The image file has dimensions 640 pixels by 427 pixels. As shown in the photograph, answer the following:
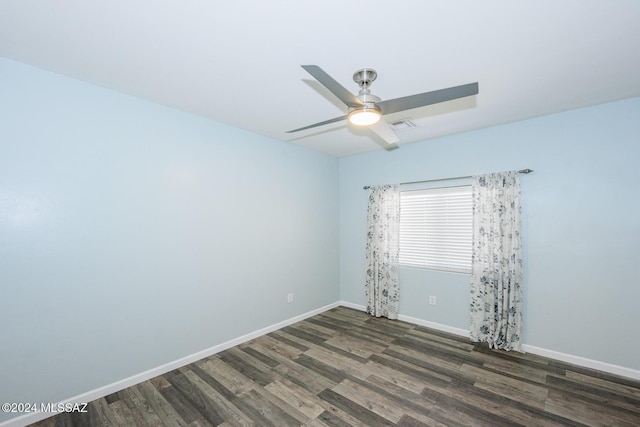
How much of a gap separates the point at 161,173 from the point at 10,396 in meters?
2.02

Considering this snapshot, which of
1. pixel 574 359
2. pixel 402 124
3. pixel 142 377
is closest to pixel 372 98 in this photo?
pixel 402 124

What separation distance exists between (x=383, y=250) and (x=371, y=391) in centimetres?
215

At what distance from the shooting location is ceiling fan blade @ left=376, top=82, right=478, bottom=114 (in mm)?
1574

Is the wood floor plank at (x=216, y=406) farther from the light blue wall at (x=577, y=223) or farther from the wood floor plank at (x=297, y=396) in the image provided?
the light blue wall at (x=577, y=223)

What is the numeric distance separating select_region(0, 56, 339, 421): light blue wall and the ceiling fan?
76.0 inches

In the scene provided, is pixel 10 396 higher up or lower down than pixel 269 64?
lower down

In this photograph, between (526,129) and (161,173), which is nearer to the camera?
(161,173)

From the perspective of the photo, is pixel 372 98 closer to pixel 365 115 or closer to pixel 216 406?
pixel 365 115

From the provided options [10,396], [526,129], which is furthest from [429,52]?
[10,396]

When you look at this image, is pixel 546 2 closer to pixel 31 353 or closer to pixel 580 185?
pixel 580 185

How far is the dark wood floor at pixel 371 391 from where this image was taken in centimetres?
212

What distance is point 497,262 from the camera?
3.29m

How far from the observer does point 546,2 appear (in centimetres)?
147

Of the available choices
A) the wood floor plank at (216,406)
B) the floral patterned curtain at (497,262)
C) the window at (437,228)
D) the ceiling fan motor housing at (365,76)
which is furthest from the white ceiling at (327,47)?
the wood floor plank at (216,406)
